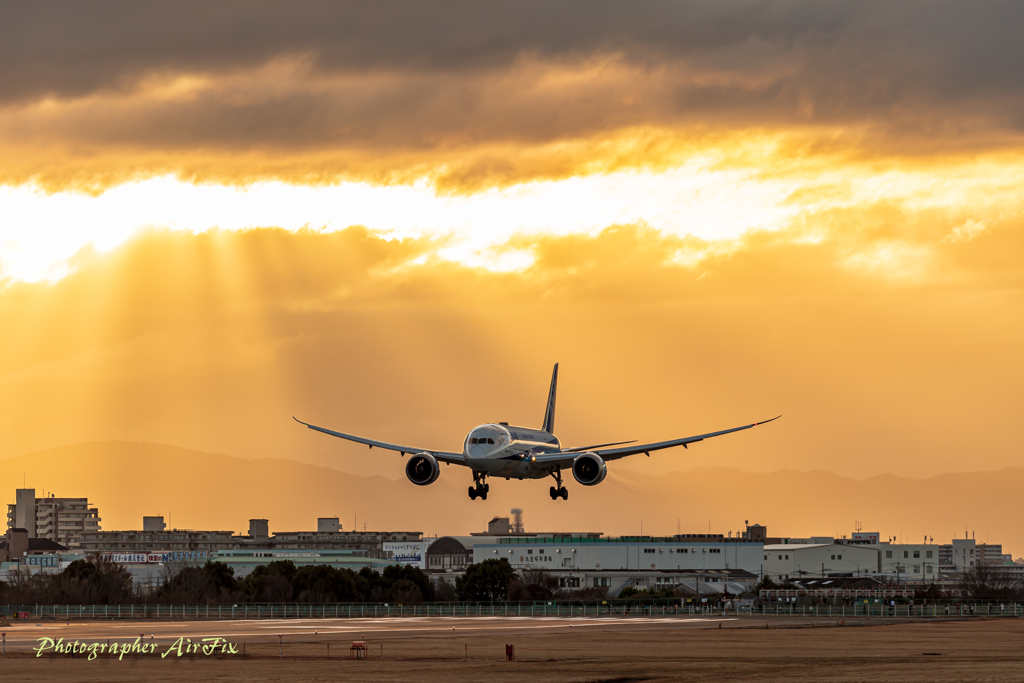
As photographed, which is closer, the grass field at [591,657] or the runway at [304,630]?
the grass field at [591,657]

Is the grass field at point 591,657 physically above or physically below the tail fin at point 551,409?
below

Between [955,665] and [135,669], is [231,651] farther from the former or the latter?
[955,665]

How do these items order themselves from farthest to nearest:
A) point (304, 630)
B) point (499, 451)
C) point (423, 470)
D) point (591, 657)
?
point (304, 630)
point (591, 657)
point (423, 470)
point (499, 451)

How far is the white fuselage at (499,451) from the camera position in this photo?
113 metres

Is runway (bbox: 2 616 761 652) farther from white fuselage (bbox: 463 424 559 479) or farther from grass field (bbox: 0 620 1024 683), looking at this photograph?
white fuselage (bbox: 463 424 559 479)

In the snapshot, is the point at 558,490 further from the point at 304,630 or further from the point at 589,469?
the point at 304,630

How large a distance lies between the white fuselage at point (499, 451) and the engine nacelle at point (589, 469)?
18.2ft

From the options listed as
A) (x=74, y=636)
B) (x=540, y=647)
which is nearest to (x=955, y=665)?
(x=540, y=647)

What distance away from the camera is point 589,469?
12056cm

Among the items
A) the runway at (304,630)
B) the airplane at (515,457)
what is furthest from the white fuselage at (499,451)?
the runway at (304,630)

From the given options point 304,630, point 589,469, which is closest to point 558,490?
point 589,469

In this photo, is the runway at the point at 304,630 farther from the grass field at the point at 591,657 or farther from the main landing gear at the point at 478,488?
the main landing gear at the point at 478,488

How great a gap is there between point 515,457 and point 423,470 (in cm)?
950

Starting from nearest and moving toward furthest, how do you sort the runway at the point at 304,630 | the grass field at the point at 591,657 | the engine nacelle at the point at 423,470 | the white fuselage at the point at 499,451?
the grass field at the point at 591,657 < the white fuselage at the point at 499,451 < the engine nacelle at the point at 423,470 < the runway at the point at 304,630
